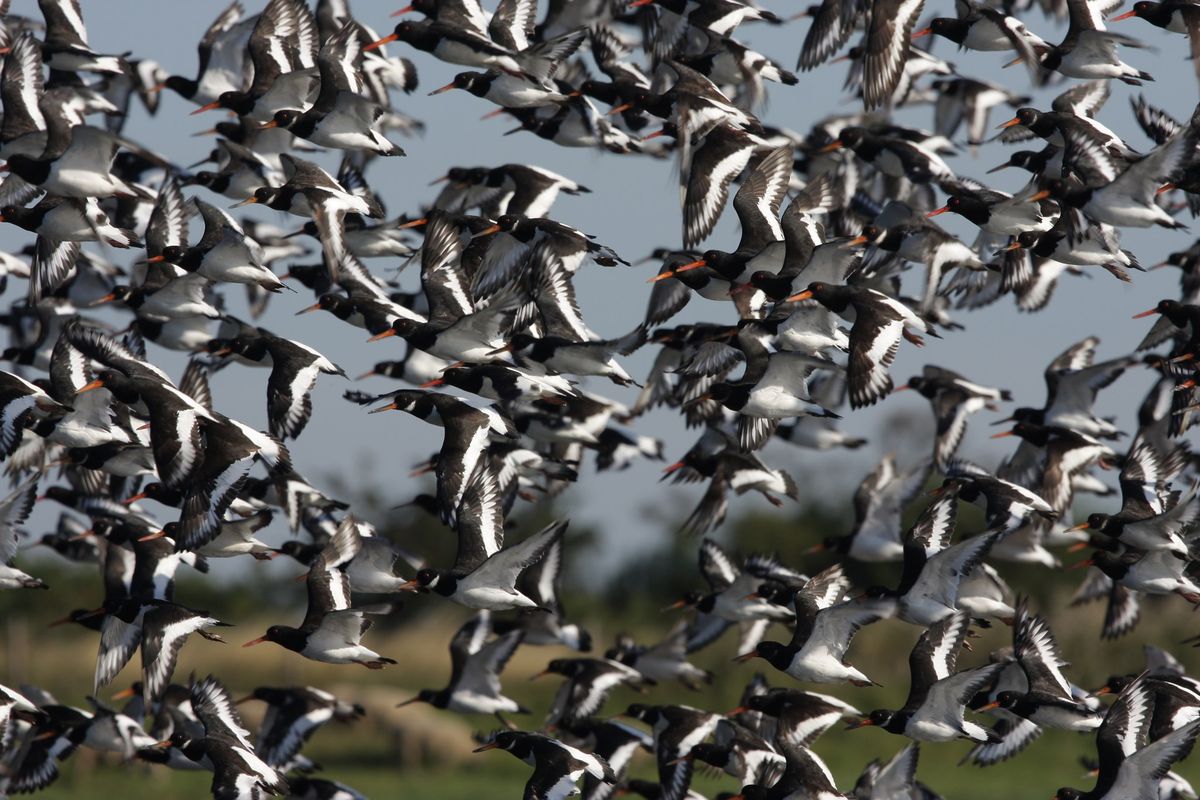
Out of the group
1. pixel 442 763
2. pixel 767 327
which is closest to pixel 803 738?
pixel 767 327

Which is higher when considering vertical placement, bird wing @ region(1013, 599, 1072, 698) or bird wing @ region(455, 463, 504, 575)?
bird wing @ region(455, 463, 504, 575)

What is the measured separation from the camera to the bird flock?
13000 mm

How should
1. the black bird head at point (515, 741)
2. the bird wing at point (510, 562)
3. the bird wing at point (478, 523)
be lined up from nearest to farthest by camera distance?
the bird wing at point (510, 562) → the black bird head at point (515, 741) → the bird wing at point (478, 523)

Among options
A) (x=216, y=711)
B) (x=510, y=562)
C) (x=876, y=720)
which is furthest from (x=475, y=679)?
(x=876, y=720)

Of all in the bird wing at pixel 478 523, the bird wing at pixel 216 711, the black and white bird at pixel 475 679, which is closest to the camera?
the bird wing at pixel 478 523

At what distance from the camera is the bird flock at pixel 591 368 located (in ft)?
42.7

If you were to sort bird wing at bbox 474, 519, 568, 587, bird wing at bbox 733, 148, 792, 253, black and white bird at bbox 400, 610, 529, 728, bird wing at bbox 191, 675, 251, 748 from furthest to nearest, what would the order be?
1. black and white bird at bbox 400, 610, 529, 728
2. bird wing at bbox 733, 148, 792, 253
3. bird wing at bbox 191, 675, 251, 748
4. bird wing at bbox 474, 519, 568, 587

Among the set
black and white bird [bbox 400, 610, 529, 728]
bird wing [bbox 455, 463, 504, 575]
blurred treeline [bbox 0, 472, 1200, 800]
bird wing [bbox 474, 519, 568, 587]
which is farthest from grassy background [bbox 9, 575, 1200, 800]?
bird wing [bbox 474, 519, 568, 587]

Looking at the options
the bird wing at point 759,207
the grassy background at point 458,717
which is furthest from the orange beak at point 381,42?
the grassy background at point 458,717

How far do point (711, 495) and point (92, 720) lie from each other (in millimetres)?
6141

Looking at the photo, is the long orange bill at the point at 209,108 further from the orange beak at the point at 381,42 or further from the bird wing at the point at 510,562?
the bird wing at the point at 510,562

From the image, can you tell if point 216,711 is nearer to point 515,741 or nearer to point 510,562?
point 515,741

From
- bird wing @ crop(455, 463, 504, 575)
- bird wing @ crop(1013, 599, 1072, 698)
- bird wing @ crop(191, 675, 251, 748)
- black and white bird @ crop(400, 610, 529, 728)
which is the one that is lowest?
black and white bird @ crop(400, 610, 529, 728)

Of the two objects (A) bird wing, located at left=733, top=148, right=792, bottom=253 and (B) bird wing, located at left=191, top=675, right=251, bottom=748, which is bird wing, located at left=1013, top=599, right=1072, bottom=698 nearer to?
(A) bird wing, located at left=733, top=148, right=792, bottom=253
